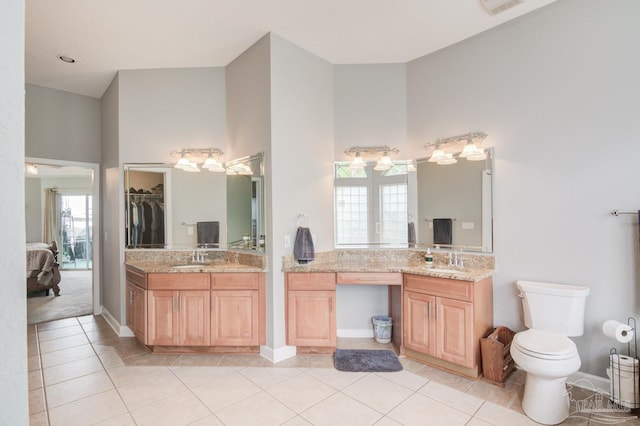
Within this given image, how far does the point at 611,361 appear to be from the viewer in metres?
2.18

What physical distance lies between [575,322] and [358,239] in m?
1.93

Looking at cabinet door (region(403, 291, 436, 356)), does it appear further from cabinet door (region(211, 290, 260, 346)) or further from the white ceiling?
the white ceiling

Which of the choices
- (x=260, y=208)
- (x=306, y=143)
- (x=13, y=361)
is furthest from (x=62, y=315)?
(x=13, y=361)

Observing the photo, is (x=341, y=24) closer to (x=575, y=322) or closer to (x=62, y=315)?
(x=575, y=322)

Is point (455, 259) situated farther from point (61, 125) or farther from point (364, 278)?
point (61, 125)

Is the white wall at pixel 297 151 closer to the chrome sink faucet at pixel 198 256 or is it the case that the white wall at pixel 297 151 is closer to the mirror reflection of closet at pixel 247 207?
the mirror reflection of closet at pixel 247 207

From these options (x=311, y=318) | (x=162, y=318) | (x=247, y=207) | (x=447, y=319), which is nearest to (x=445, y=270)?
(x=447, y=319)

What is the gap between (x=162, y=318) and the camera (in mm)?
3002

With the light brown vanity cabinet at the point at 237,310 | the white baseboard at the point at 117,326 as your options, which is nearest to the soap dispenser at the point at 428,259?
the light brown vanity cabinet at the point at 237,310

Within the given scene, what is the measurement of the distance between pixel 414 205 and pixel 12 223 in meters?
3.16

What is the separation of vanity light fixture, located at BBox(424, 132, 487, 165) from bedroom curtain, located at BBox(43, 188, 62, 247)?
9.02 meters

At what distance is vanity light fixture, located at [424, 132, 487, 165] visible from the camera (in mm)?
2942

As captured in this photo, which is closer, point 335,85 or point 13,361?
point 13,361

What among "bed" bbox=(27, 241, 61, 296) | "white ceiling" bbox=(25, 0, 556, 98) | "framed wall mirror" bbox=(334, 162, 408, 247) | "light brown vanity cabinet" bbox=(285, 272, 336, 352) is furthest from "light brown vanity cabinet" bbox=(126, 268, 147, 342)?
"bed" bbox=(27, 241, 61, 296)
